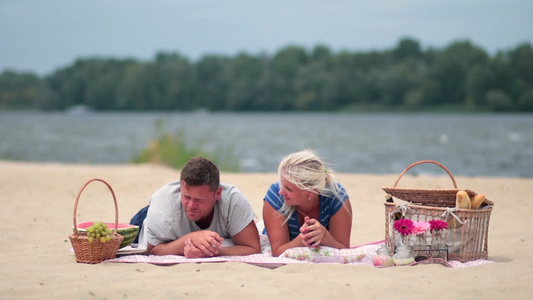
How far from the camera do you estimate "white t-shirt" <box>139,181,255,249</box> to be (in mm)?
5621

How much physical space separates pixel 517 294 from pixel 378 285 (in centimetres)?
96

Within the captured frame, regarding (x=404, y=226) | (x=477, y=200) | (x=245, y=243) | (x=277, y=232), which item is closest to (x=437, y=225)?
(x=404, y=226)

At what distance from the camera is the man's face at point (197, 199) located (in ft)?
17.3

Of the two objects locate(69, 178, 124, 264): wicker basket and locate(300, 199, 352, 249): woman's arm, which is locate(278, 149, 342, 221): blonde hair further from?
locate(69, 178, 124, 264): wicker basket

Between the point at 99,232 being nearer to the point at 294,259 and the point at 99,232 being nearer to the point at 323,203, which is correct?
the point at 294,259

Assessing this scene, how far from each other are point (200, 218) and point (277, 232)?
698 mm

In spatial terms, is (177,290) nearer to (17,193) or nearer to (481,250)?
(481,250)

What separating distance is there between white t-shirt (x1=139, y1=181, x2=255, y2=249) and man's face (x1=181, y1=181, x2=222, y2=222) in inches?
5.6

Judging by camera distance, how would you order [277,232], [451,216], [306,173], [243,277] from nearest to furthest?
[243,277], [306,173], [451,216], [277,232]

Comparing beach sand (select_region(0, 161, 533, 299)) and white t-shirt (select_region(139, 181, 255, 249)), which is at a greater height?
white t-shirt (select_region(139, 181, 255, 249))

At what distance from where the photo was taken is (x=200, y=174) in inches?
206

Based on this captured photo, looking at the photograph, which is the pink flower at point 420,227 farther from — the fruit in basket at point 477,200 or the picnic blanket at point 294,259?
the fruit in basket at point 477,200

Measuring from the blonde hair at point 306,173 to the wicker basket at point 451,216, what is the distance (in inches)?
26.5

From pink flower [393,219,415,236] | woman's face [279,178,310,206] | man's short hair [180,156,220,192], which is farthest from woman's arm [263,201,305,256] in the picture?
pink flower [393,219,415,236]
